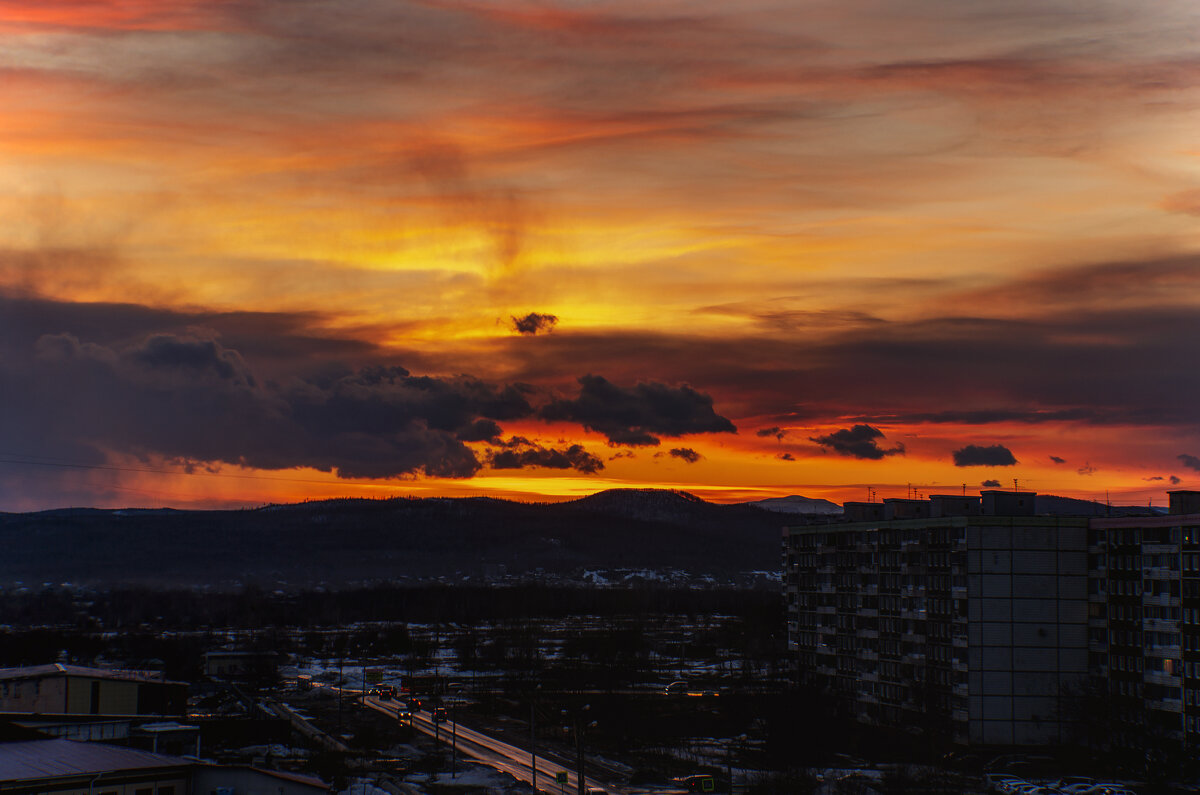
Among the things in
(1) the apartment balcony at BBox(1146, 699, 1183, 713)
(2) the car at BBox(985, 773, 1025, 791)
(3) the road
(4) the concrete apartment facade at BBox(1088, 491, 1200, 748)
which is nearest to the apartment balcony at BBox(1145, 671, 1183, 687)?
(4) the concrete apartment facade at BBox(1088, 491, 1200, 748)

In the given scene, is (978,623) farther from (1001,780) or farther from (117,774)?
(117,774)

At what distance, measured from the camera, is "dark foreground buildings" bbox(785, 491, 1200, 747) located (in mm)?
88438

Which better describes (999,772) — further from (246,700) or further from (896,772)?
(246,700)

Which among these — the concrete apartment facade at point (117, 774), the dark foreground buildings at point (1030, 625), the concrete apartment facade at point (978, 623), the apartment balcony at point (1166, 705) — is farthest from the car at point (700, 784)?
the apartment balcony at point (1166, 705)

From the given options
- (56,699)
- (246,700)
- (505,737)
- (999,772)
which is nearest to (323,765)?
(56,699)

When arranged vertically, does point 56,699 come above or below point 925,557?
below

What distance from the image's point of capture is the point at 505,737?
109 metres

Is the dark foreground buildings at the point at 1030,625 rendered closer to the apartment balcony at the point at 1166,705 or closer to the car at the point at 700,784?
the apartment balcony at the point at 1166,705

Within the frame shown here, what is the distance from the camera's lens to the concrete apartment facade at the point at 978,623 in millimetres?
96812

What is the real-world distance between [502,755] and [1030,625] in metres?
43.7

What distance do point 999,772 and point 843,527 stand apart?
39735 millimetres

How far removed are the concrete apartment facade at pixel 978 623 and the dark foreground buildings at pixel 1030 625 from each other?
10cm

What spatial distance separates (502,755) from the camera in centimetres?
9762

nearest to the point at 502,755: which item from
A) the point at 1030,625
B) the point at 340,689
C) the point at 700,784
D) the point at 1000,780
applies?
the point at 700,784
